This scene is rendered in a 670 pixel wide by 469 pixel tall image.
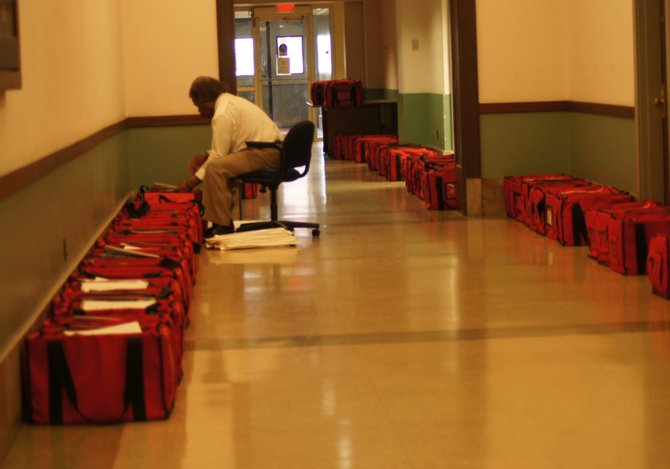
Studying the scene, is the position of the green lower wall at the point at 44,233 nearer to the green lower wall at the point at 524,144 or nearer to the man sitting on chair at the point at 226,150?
the man sitting on chair at the point at 226,150

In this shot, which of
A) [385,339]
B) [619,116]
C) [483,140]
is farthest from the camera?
[483,140]

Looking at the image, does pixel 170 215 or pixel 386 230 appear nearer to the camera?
pixel 170 215

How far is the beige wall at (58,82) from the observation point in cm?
410

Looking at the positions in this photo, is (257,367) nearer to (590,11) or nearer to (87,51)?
(87,51)

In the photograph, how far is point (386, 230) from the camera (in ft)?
27.6

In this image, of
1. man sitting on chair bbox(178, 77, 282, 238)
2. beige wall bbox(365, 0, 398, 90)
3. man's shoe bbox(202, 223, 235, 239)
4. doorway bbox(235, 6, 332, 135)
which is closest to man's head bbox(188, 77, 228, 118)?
man sitting on chair bbox(178, 77, 282, 238)

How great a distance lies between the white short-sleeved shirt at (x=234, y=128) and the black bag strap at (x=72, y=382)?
169 inches

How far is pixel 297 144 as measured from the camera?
802 cm

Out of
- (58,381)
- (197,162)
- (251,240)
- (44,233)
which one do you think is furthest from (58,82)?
(197,162)

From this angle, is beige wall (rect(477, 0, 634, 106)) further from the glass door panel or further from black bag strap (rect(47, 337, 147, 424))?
the glass door panel

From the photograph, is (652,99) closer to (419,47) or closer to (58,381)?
(58,381)

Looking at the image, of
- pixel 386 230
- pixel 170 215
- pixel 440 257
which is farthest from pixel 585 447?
pixel 386 230

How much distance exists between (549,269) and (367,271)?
1035 millimetres

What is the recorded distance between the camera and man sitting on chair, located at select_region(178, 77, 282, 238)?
791cm
